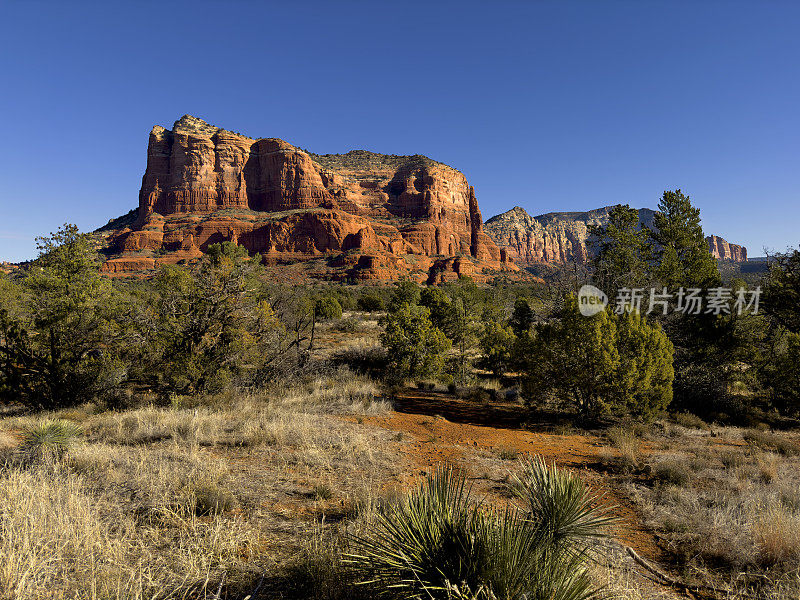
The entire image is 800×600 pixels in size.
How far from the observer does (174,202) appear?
13112 centimetres

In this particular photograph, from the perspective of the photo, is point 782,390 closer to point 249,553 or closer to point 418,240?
point 249,553

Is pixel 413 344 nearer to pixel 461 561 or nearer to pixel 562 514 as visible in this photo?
pixel 562 514

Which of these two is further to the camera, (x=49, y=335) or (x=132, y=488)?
(x=49, y=335)

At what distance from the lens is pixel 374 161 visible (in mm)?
159750

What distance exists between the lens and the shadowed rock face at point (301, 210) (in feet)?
370

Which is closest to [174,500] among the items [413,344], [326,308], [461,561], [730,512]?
[461,561]

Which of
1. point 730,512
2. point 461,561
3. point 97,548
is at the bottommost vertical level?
point 730,512

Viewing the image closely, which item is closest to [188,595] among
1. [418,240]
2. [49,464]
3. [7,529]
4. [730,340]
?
[7,529]

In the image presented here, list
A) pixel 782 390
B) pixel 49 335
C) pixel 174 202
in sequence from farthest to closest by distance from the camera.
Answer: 1. pixel 174 202
2. pixel 782 390
3. pixel 49 335

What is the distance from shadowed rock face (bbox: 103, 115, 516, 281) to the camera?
11281 cm

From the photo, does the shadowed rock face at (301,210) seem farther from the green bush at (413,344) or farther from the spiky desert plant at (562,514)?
the spiky desert plant at (562,514)

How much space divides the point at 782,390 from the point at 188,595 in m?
19.2

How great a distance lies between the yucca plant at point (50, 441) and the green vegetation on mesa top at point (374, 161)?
159m

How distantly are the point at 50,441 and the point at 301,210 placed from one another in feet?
438
